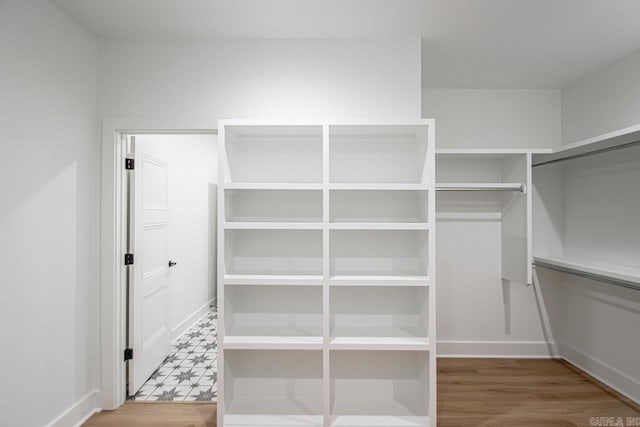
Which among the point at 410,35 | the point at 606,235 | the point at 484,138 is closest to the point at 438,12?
the point at 410,35

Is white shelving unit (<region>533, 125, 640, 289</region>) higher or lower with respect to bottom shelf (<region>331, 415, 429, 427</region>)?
Answer: higher

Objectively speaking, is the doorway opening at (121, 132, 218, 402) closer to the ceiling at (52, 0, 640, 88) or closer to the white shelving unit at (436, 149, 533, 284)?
the ceiling at (52, 0, 640, 88)

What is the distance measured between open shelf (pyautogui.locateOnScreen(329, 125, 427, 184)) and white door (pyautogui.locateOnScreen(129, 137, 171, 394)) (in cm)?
156

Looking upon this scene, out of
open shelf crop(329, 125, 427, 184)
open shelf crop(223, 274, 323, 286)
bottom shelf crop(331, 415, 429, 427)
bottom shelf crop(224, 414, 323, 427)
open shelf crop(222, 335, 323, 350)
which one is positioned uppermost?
open shelf crop(329, 125, 427, 184)

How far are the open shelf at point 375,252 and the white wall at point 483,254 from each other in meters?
1.15

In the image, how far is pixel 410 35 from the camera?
243 centimetres

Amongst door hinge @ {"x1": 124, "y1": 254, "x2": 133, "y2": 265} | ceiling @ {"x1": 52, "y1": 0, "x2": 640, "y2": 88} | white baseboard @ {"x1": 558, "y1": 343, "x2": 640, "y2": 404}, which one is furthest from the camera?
white baseboard @ {"x1": 558, "y1": 343, "x2": 640, "y2": 404}

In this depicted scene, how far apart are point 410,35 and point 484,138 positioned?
1522mm

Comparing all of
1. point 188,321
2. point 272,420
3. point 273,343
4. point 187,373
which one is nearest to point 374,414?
point 272,420

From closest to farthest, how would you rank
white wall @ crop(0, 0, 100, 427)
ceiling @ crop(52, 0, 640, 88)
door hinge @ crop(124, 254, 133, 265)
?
white wall @ crop(0, 0, 100, 427) < ceiling @ crop(52, 0, 640, 88) < door hinge @ crop(124, 254, 133, 265)

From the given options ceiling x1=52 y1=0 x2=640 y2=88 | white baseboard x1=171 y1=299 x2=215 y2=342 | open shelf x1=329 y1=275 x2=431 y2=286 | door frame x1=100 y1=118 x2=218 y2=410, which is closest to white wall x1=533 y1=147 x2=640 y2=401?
ceiling x1=52 y1=0 x2=640 y2=88

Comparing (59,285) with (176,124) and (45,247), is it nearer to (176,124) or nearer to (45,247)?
(45,247)

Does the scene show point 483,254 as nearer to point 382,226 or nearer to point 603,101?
point 603,101

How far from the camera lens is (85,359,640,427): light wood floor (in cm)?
239
